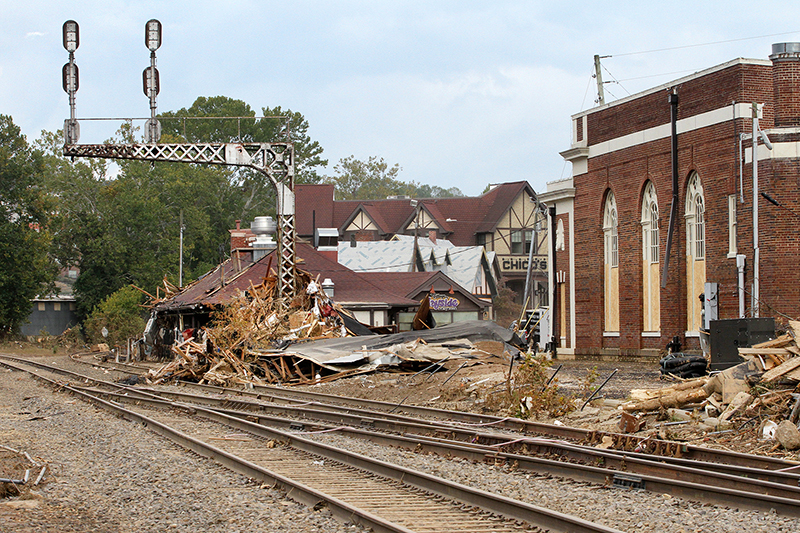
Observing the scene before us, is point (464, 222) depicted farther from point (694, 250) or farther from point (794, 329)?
point (794, 329)

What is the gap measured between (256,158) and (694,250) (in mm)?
15169

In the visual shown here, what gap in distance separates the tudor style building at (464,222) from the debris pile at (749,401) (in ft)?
206

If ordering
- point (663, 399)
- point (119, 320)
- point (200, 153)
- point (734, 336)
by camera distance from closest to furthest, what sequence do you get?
point (663, 399), point (734, 336), point (200, 153), point (119, 320)

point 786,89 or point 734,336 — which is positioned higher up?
point 786,89

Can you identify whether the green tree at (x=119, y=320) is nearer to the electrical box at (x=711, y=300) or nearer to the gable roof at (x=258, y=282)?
the gable roof at (x=258, y=282)

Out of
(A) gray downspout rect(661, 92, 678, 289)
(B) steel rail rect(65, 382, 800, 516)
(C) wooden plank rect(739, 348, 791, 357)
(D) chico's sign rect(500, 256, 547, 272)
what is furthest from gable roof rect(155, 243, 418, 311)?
(D) chico's sign rect(500, 256, 547, 272)

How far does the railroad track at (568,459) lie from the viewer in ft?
28.9

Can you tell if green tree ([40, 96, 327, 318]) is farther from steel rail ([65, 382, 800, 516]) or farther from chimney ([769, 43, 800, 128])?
steel rail ([65, 382, 800, 516])

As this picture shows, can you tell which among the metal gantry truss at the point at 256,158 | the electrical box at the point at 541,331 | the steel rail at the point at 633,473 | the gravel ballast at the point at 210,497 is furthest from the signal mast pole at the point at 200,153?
the steel rail at the point at 633,473

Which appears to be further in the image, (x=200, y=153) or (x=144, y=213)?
(x=144, y=213)

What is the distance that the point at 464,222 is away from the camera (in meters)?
83.6

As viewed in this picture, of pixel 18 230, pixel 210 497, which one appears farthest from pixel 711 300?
pixel 18 230

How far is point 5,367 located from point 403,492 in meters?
29.7

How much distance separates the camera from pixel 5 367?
35.0 meters
